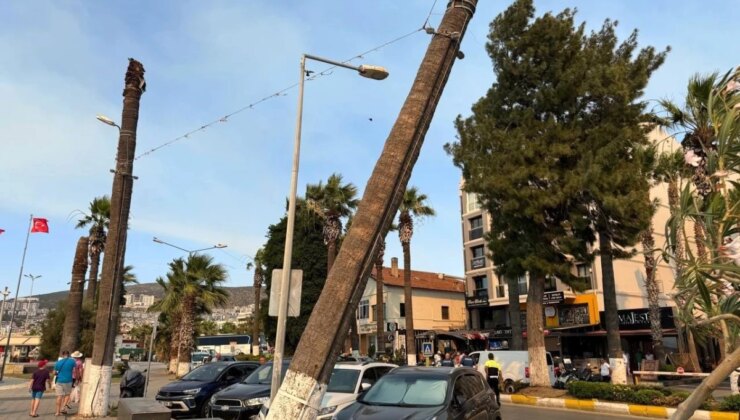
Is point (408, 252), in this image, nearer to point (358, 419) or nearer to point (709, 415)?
point (709, 415)

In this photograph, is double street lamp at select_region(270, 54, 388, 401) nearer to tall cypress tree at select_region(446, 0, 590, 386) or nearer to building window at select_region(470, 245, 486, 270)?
tall cypress tree at select_region(446, 0, 590, 386)

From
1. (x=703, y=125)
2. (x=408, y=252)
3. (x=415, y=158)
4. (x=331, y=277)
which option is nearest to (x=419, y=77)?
(x=415, y=158)

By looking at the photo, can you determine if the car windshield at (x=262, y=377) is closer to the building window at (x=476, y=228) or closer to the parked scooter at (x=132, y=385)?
the parked scooter at (x=132, y=385)

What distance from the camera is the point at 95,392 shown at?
13.0 meters

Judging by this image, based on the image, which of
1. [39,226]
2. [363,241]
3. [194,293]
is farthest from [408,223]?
[363,241]

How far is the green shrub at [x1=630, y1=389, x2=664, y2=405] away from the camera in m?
15.6

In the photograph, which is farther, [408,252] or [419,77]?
[408,252]

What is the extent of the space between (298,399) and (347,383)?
6.11 m

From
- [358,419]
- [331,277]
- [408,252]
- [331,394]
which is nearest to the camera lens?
[331,277]

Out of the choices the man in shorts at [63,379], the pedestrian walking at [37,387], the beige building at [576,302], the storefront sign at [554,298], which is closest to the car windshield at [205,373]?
the man in shorts at [63,379]

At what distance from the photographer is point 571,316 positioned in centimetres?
3806

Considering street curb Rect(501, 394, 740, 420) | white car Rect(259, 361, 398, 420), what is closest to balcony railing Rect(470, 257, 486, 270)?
street curb Rect(501, 394, 740, 420)

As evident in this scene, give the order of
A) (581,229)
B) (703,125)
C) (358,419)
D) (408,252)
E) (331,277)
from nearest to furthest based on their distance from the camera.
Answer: (331,277) → (703,125) → (358,419) → (581,229) → (408,252)

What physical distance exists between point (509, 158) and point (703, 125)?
13.9 metres
